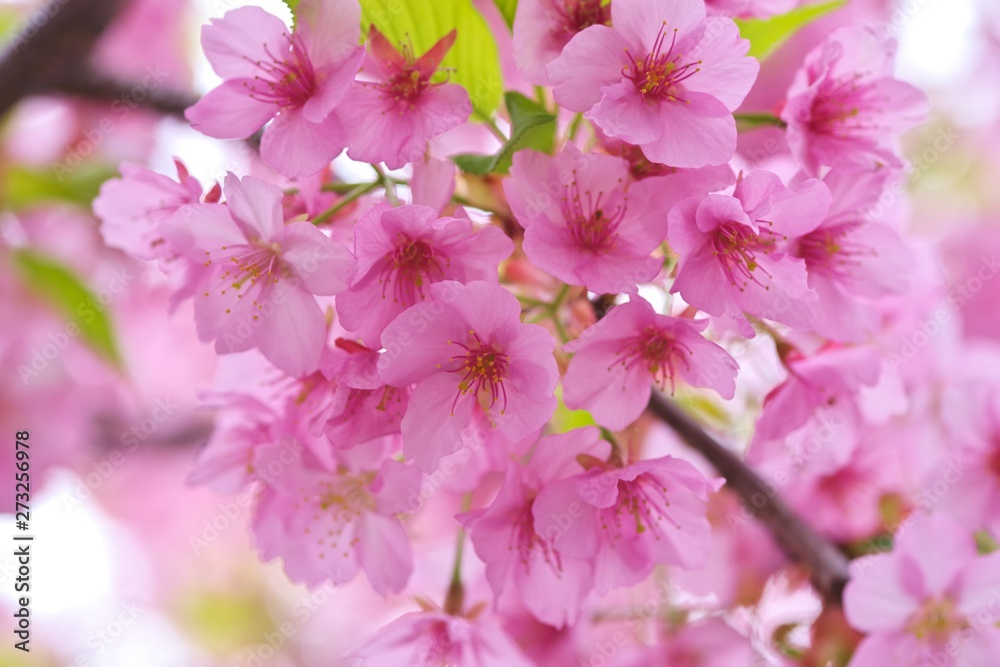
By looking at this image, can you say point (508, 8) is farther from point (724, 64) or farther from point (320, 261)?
point (320, 261)

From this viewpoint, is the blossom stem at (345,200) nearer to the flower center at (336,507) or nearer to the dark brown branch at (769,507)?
the flower center at (336,507)

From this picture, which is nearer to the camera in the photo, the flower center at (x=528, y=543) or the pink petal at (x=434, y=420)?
the pink petal at (x=434, y=420)

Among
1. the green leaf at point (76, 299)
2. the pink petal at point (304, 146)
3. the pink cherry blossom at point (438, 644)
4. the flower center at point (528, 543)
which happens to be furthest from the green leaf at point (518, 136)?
the green leaf at point (76, 299)

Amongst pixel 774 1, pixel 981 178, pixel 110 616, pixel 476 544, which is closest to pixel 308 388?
pixel 476 544

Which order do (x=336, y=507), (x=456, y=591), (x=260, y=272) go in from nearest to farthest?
(x=260, y=272) → (x=336, y=507) → (x=456, y=591)

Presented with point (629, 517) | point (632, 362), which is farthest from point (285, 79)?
point (629, 517)

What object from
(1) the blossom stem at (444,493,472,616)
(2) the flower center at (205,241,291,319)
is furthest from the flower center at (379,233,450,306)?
(1) the blossom stem at (444,493,472,616)
